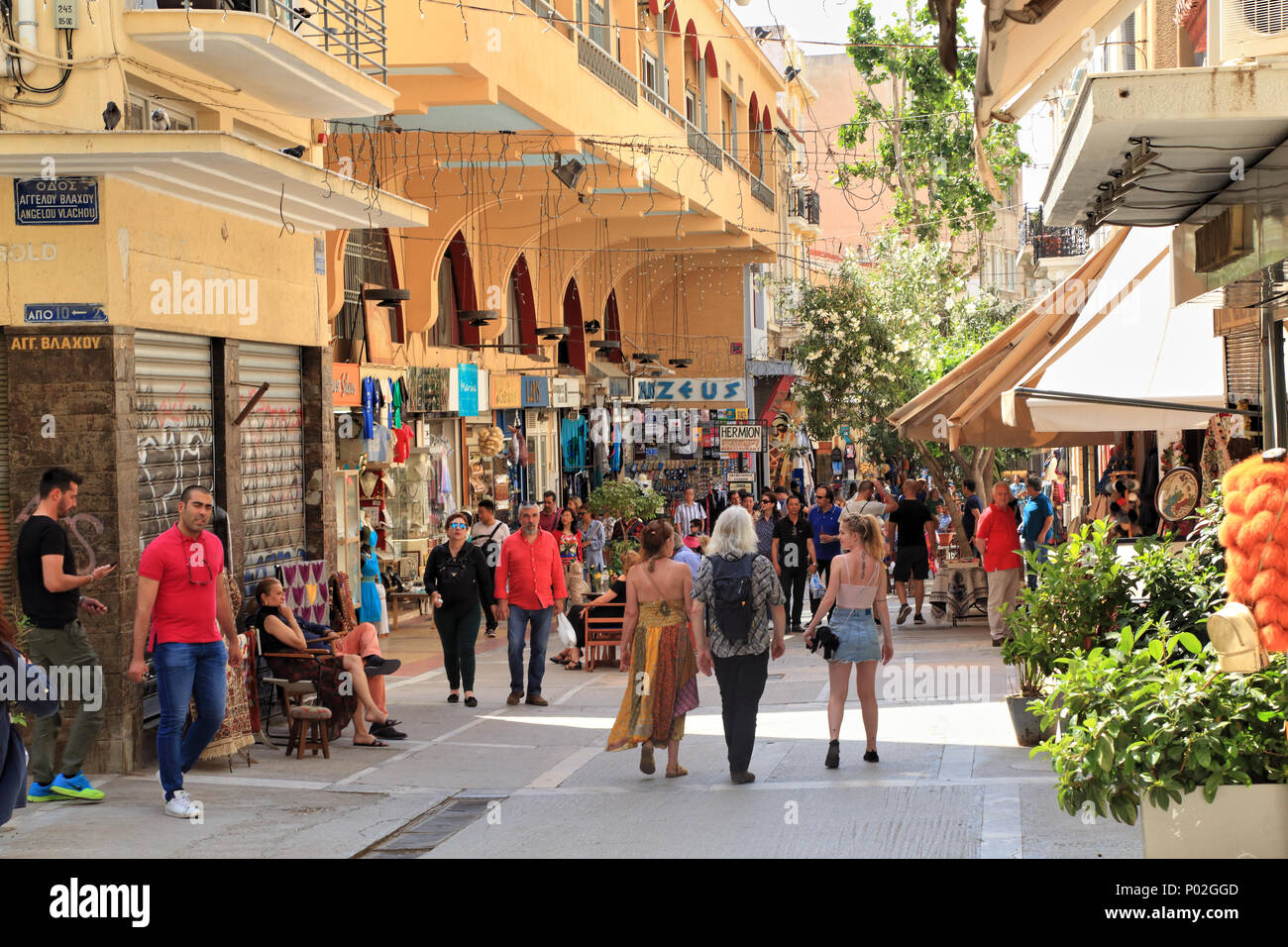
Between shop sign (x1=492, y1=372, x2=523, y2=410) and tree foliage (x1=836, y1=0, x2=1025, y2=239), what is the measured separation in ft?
46.4

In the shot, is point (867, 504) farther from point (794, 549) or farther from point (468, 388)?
point (468, 388)

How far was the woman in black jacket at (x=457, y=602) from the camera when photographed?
12.9m

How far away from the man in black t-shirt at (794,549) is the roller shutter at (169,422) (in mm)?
8394

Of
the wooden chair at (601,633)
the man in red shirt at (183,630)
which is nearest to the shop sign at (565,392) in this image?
the wooden chair at (601,633)

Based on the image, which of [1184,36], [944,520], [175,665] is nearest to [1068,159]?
Result: [1184,36]

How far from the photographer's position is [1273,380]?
860cm

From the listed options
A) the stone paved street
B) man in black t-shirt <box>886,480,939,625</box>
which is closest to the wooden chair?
the stone paved street

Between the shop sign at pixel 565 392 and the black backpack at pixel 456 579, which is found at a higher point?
the shop sign at pixel 565 392

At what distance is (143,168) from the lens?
9891 mm

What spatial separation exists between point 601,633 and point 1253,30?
10.1 meters

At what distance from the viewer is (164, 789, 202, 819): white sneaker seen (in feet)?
28.0

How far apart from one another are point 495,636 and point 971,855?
12315 millimetres

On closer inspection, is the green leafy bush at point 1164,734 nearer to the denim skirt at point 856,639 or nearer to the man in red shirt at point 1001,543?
the denim skirt at point 856,639

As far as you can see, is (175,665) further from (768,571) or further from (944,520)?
(944,520)
